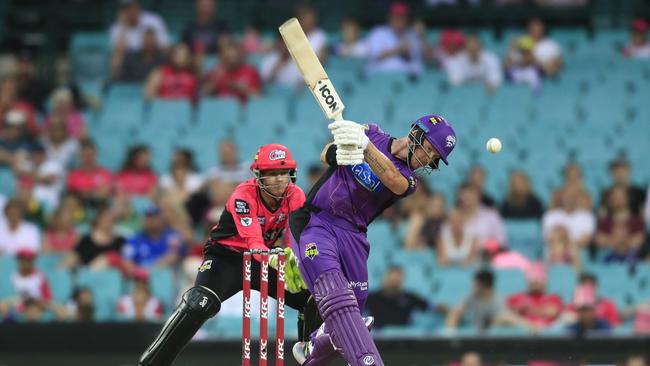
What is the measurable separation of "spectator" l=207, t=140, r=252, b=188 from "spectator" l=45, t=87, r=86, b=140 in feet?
7.23

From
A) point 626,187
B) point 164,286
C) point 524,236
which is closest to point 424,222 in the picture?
point 524,236

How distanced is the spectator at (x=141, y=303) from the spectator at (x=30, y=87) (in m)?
4.35

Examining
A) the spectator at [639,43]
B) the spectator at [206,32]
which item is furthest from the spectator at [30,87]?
the spectator at [639,43]

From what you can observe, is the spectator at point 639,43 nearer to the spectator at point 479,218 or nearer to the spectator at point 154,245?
the spectator at point 479,218

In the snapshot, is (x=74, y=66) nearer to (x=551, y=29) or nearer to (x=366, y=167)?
(x=551, y=29)

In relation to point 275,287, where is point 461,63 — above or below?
above

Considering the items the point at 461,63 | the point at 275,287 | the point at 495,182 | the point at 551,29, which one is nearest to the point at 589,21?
the point at 551,29

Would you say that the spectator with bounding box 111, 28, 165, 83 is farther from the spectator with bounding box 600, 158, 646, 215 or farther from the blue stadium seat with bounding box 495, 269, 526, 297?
the spectator with bounding box 600, 158, 646, 215

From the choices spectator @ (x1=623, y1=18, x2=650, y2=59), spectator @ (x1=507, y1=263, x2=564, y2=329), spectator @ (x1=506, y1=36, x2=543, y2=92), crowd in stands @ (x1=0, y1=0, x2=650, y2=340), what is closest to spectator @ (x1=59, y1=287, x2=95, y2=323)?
crowd in stands @ (x1=0, y1=0, x2=650, y2=340)

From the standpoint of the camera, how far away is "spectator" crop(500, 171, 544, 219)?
14922 mm

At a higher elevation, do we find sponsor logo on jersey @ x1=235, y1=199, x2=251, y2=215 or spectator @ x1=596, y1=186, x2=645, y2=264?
spectator @ x1=596, y1=186, x2=645, y2=264

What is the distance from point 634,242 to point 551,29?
4601 mm

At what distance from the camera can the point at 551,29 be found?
59.0 ft

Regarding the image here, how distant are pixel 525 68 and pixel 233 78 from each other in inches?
152
